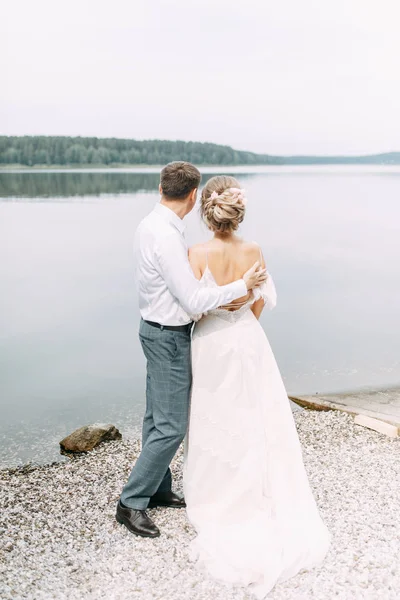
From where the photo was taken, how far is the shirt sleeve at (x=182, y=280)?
391cm

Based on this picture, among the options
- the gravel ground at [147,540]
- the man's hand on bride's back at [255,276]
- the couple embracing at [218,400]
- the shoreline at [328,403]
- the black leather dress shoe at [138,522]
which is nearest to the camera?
the gravel ground at [147,540]

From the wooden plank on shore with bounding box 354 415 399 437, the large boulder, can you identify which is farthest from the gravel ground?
the large boulder

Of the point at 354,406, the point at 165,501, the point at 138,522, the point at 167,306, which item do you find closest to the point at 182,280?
the point at 167,306

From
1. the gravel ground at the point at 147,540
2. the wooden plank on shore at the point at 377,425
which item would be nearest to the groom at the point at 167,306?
the gravel ground at the point at 147,540

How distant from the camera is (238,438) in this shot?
428 cm

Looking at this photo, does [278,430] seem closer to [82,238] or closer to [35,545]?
[35,545]

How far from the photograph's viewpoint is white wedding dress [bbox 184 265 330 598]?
4211 mm

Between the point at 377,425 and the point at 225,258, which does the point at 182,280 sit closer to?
the point at 225,258

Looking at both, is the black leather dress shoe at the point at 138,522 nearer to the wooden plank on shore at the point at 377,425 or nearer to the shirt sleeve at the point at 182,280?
the shirt sleeve at the point at 182,280

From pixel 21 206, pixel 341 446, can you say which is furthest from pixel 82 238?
pixel 341 446

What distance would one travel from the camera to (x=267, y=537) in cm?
412

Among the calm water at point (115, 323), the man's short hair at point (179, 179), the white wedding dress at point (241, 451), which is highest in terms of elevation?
the man's short hair at point (179, 179)

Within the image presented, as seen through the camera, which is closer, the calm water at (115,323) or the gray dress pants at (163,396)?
the gray dress pants at (163,396)

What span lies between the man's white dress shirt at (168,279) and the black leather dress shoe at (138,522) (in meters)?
1.42
